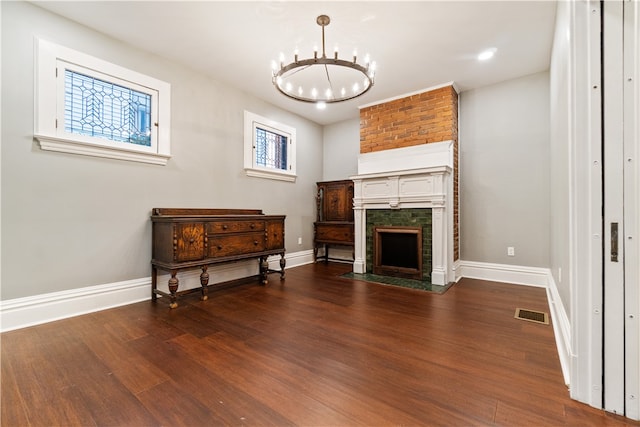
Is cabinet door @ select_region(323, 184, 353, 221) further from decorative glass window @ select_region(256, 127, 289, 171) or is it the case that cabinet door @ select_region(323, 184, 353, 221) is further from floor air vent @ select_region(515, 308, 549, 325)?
floor air vent @ select_region(515, 308, 549, 325)

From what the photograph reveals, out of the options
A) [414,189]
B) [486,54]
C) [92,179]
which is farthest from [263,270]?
[486,54]

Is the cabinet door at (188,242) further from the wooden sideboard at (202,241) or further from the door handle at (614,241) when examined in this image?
the door handle at (614,241)

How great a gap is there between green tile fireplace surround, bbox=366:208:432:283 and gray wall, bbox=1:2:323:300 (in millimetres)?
2015

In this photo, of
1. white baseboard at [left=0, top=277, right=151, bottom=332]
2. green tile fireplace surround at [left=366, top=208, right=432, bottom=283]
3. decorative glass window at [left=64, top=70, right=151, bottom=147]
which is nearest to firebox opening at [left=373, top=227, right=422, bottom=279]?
green tile fireplace surround at [left=366, top=208, right=432, bottom=283]

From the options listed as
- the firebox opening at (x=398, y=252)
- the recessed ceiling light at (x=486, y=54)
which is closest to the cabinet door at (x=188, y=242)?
the firebox opening at (x=398, y=252)

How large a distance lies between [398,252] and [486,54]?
8.93 ft

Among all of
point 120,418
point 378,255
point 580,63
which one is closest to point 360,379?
point 120,418

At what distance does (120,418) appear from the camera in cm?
125

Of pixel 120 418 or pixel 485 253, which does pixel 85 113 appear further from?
pixel 485 253

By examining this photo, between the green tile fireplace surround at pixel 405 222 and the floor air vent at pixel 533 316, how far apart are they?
4.05 ft

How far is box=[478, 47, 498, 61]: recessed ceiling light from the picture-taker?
311 cm

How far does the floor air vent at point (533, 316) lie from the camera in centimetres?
239

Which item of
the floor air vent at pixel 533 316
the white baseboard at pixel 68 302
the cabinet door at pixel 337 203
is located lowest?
the floor air vent at pixel 533 316

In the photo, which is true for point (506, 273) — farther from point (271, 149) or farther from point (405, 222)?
point (271, 149)
